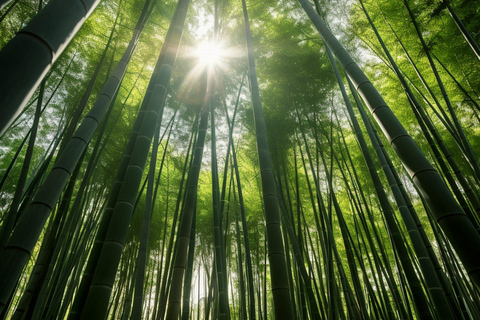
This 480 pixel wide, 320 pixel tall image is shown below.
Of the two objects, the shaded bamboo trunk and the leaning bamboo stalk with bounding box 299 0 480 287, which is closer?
the leaning bamboo stalk with bounding box 299 0 480 287

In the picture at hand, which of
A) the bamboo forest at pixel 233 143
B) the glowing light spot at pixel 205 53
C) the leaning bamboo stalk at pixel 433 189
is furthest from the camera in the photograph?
the glowing light spot at pixel 205 53

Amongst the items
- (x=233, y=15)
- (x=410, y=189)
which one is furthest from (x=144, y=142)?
(x=410, y=189)

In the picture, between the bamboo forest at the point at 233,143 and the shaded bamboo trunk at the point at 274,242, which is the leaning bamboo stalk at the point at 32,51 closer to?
the bamboo forest at the point at 233,143

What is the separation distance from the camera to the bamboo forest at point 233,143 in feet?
3.59

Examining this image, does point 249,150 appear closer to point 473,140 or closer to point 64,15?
point 473,140

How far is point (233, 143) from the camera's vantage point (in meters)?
3.48

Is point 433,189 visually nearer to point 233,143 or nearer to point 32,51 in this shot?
point 32,51

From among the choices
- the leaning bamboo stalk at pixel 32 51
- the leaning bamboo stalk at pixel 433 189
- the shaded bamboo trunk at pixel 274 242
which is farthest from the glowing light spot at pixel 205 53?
the leaning bamboo stalk at pixel 32 51

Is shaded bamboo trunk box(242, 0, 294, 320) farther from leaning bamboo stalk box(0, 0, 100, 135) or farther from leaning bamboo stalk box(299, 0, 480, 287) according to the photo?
leaning bamboo stalk box(0, 0, 100, 135)

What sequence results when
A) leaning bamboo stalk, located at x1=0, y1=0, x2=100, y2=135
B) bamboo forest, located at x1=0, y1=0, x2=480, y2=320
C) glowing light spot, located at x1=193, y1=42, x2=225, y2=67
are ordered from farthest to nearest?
glowing light spot, located at x1=193, y1=42, x2=225, y2=67
bamboo forest, located at x1=0, y1=0, x2=480, y2=320
leaning bamboo stalk, located at x1=0, y1=0, x2=100, y2=135

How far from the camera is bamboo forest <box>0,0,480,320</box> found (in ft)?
3.59

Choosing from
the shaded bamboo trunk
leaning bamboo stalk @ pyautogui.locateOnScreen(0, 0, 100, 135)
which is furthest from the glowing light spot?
leaning bamboo stalk @ pyautogui.locateOnScreen(0, 0, 100, 135)

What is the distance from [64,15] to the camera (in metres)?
0.78

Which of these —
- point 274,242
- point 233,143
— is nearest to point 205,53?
point 233,143
